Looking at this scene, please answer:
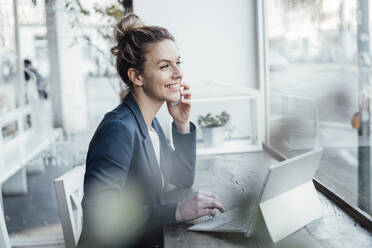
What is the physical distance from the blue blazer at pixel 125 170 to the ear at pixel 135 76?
0.15 ft

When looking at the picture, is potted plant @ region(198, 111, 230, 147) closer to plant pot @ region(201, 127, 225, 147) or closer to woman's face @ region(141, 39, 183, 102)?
plant pot @ region(201, 127, 225, 147)

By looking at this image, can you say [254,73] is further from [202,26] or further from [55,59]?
[55,59]

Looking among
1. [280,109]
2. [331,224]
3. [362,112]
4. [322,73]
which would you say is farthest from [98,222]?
[280,109]

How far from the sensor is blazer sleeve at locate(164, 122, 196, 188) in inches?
61.1

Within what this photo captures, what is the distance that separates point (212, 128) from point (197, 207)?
45.9 inches

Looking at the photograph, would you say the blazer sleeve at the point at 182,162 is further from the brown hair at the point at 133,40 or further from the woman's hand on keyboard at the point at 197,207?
the woman's hand on keyboard at the point at 197,207

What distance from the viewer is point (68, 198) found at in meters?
1.47

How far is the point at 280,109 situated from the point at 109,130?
1.23 m

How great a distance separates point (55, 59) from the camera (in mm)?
2432

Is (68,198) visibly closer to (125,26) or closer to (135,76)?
Answer: (135,76)

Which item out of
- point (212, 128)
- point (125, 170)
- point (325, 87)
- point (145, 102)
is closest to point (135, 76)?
point (145, 102)

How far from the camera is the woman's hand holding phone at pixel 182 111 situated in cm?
157

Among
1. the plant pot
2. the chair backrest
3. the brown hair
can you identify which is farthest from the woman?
the plant pot

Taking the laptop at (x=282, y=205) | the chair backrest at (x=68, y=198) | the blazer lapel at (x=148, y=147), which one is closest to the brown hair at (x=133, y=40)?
the blazer lapel at (x=148, y=147)
